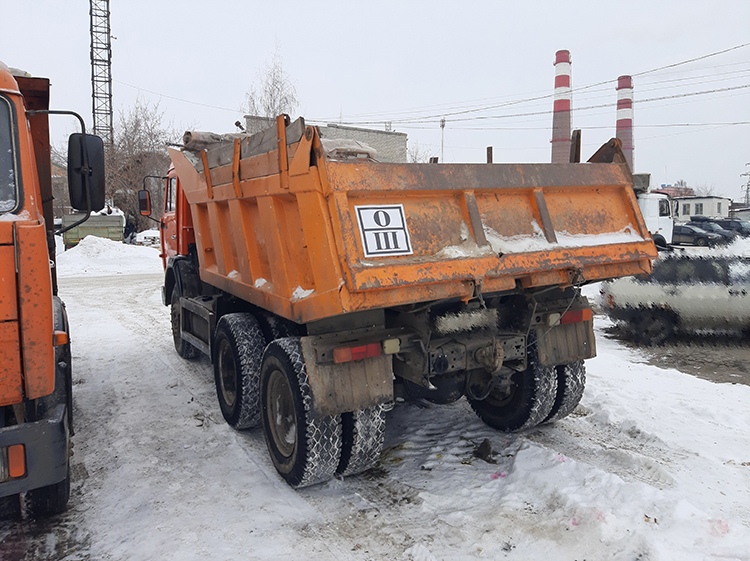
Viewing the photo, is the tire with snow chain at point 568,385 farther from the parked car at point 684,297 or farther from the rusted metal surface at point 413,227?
the parked car at point 684,297

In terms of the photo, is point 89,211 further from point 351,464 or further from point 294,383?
point 351,464

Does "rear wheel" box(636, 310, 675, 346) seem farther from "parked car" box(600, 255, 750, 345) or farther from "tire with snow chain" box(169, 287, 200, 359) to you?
"tire with snow chain" box(169, 287, 200, 359)

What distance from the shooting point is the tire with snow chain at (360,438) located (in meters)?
4.07

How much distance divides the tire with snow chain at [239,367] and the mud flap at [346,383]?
130 centimetres

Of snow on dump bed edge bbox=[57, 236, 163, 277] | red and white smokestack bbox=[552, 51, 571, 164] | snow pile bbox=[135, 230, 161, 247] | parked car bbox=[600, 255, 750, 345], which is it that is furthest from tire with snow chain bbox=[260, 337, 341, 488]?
red and white smokestack bbox=[552, 51, 571, 164]

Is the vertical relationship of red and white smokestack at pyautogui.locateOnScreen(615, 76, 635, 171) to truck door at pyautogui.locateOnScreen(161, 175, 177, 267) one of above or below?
above

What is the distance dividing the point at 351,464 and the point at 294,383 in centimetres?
74

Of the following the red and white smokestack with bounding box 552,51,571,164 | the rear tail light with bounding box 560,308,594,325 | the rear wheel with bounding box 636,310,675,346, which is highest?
the red and white smokestack with bounding box 552,51,571,164

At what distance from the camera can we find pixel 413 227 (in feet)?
11.7

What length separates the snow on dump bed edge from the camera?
66.0 feet

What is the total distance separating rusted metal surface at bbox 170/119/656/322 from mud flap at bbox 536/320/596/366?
603 millimetres

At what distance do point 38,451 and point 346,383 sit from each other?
1755 millimetres

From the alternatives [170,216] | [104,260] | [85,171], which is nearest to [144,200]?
[170,216]

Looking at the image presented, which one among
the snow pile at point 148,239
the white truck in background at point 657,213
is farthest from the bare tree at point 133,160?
the white truck in background at point 657,213
